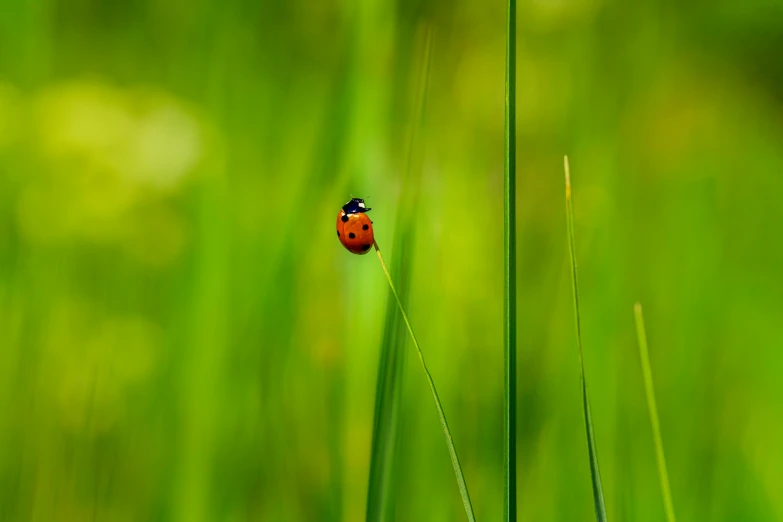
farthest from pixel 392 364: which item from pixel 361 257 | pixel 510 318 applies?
pixel 361 257

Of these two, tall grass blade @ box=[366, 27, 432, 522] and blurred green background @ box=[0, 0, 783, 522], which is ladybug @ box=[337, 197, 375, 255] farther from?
tall grass blade @ box=[366, 27, 432, 522]

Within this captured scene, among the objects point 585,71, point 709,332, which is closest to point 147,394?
point 709,332

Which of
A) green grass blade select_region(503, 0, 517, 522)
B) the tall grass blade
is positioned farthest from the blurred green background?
green grass blade select_region(503, 0, 517, 522)

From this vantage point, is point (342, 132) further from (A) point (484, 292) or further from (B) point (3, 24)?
(B) point (3, 24)

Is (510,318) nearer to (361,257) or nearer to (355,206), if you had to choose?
(361,257)

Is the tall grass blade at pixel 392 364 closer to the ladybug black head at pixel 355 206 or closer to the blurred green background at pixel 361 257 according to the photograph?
the blurred green background at pixel 361 257

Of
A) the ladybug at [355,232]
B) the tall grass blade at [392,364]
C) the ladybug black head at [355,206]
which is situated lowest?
the tall grass blade at [392,364]

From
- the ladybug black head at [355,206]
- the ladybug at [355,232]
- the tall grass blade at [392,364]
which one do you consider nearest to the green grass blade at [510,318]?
the tall grass blade at [392,364]
